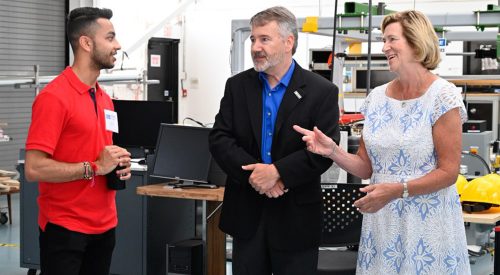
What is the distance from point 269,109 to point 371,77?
6.75 metres

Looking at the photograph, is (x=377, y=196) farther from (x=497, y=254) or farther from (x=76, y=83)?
(x=497, y=254)

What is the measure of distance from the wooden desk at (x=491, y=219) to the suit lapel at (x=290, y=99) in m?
1.36

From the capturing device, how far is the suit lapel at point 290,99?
2.79 meters

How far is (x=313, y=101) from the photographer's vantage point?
9.27ft

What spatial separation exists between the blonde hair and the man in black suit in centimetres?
35

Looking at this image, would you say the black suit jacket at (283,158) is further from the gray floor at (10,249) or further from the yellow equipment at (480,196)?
the gray floor at (10,249)

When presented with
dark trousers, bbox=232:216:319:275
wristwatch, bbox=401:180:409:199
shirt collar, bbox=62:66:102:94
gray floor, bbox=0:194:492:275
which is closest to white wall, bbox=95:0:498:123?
gray floor, bbox=0:194:492:275

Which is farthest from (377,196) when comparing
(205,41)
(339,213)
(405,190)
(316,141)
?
(205,41)

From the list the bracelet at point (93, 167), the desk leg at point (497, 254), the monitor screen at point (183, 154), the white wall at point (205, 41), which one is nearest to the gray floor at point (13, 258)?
the monitor screen at point (183, 154)

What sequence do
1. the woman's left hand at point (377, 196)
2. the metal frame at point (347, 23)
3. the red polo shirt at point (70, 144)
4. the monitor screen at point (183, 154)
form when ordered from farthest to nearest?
the metal frame at point (347, 23)
the monitor screen at point (183, 154)
the red polo shirt at point (70, 144)
the woman's left hand at point (377, 196)

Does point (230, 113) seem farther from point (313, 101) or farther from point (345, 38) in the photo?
point (345, 38)

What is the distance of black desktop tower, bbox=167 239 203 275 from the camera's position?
5004 mm

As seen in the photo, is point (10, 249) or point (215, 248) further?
point (10, 249)

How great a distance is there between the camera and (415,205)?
8.80ft
